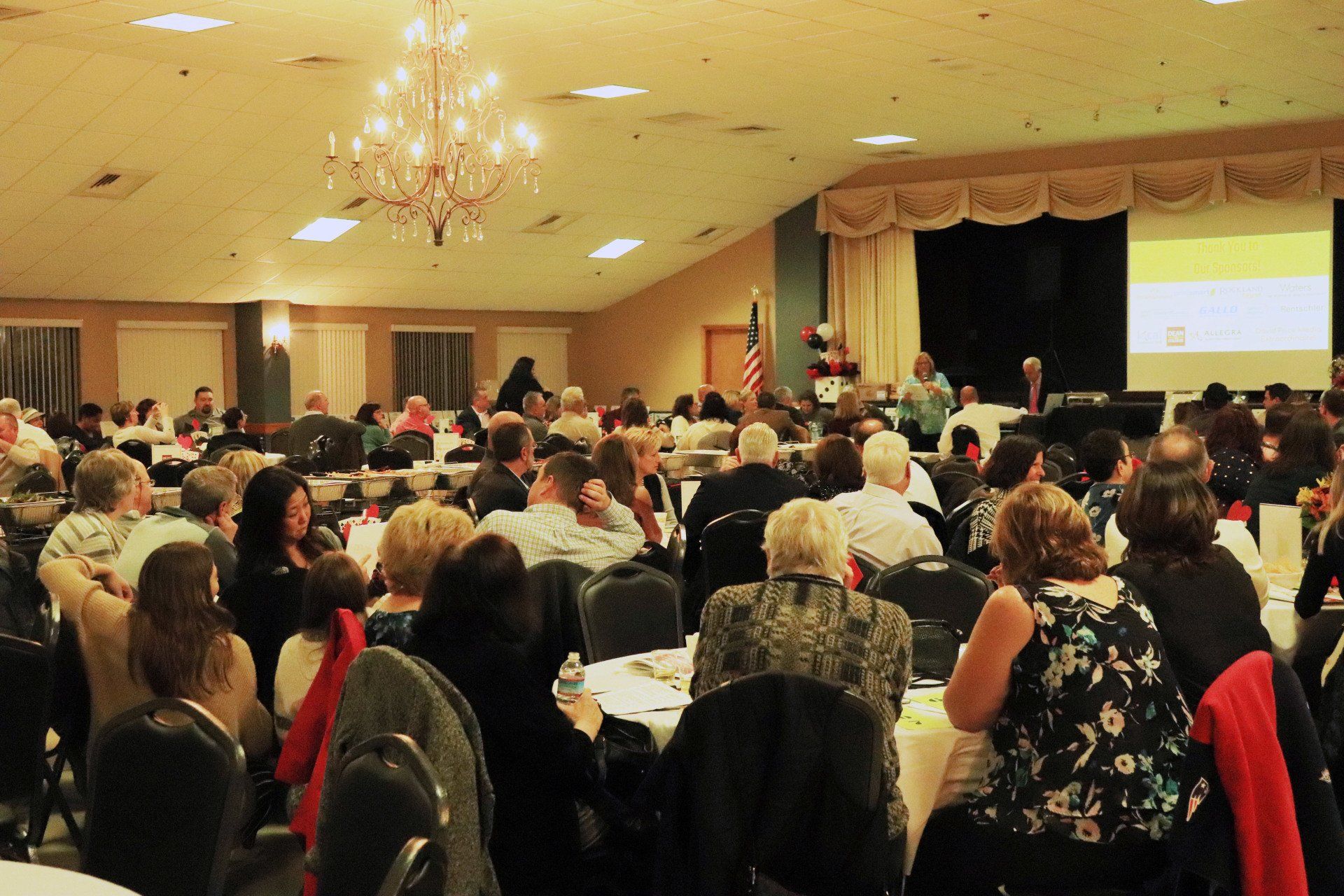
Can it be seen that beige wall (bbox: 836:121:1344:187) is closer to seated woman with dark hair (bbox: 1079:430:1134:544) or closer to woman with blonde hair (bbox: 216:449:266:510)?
seated woman with dark hair (bbox: 1079:430:1134:544)

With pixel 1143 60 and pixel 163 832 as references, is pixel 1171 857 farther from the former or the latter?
pixel 1143 60

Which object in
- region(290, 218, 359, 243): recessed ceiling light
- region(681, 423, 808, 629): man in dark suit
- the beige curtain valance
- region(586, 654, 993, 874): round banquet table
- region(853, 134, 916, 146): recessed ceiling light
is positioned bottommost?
region(586, 654, 993, 874): round banquet table

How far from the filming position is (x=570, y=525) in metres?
5.23

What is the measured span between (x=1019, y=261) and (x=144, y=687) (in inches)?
649

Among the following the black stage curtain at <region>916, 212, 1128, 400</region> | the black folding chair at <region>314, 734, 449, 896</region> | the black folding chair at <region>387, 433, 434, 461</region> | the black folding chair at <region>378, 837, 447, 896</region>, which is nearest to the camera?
the black folding chair at <region>378, 837, 447, 896</region>

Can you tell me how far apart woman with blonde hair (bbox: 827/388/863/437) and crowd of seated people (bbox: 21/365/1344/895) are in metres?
4.54

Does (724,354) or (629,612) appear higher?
(724,354)

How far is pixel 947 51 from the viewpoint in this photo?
448 inches

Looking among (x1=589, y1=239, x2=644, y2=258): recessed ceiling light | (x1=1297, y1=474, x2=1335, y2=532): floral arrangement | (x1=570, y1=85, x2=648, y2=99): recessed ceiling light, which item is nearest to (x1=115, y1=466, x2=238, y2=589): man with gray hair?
(x1=1297, y1=474, x2=1335, y2=532): floral arrangement

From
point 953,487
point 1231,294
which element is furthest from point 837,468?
point 1231,294

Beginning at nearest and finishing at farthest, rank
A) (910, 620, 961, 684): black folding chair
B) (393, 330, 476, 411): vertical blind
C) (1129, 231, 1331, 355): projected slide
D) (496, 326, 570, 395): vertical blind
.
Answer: (910, 620, 961, 684): black folding chair < (1129, 231, 1331, 355): projected slide < (393, 330, 476, 411): vertical blind < (496, 326, 570, 395): vertical blind

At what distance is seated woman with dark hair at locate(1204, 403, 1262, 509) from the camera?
678cm

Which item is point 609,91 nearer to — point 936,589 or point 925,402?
point 925,402

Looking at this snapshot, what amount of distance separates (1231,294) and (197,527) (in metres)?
14.2
